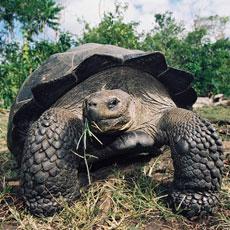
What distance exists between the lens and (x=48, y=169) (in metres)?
2.79

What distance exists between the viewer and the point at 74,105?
3.48 meters

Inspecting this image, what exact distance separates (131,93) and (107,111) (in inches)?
25.9

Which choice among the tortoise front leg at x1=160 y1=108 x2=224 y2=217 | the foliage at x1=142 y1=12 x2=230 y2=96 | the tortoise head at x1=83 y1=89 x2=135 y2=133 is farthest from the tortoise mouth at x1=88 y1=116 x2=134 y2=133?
the foliage at x1=142 y1=12 x2=230 y2=96

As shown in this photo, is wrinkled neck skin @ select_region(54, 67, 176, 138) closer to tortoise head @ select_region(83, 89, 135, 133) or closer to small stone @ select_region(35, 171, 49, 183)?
tortoise head @ select_region(83, 89, 135, 133)

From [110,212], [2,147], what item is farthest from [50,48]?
[110,212]

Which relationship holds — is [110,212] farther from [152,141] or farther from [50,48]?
[50,48]

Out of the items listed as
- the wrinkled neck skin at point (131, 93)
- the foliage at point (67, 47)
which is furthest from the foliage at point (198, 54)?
the wrinkled neck skin at point (131, 93)

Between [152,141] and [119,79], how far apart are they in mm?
620

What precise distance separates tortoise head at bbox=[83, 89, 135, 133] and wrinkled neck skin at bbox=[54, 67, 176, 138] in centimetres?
25

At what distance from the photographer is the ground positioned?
2.66 meters

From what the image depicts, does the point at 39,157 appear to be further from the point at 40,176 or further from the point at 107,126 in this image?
the point at 107,126

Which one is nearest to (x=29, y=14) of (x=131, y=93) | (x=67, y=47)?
(x=67, y=47)

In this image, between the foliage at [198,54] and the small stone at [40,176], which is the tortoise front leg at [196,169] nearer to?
the small stone at [40,176]

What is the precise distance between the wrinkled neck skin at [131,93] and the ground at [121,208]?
0.44 metres
